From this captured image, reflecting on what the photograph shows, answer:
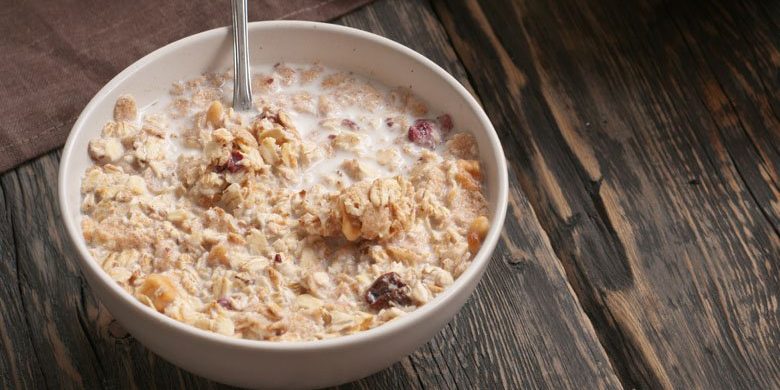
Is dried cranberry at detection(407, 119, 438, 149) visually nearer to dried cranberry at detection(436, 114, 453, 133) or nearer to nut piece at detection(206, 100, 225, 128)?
dried cranberry at detection(436, 114, 453, 133)

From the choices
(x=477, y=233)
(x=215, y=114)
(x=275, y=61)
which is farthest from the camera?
(x=275, y=61)

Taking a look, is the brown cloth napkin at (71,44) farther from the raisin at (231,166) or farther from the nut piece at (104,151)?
the raisin at (231,166)

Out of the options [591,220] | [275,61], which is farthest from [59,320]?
[591,220]

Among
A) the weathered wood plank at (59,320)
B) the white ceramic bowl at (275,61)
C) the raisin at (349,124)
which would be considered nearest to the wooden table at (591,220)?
the weathered wood plank at (59,320)

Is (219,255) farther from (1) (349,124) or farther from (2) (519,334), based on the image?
(2) (519,334)

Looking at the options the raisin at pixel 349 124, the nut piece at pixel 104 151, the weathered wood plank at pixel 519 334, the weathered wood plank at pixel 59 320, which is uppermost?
the nut piece at pixel 104 151

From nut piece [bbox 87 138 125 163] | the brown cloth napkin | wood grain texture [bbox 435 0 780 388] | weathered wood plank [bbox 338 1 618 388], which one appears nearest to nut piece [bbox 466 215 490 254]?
weathered wood plank [bbox 338 1 618 388]

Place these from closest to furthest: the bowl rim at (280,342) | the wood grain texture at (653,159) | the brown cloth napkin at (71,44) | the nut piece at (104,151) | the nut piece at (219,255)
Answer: the bowl rim at (280,342), the nut piece at (219,255), the nut piece at (104,151), the wood grain texture at (653,159), the brown cloth napkin at (71,44)
